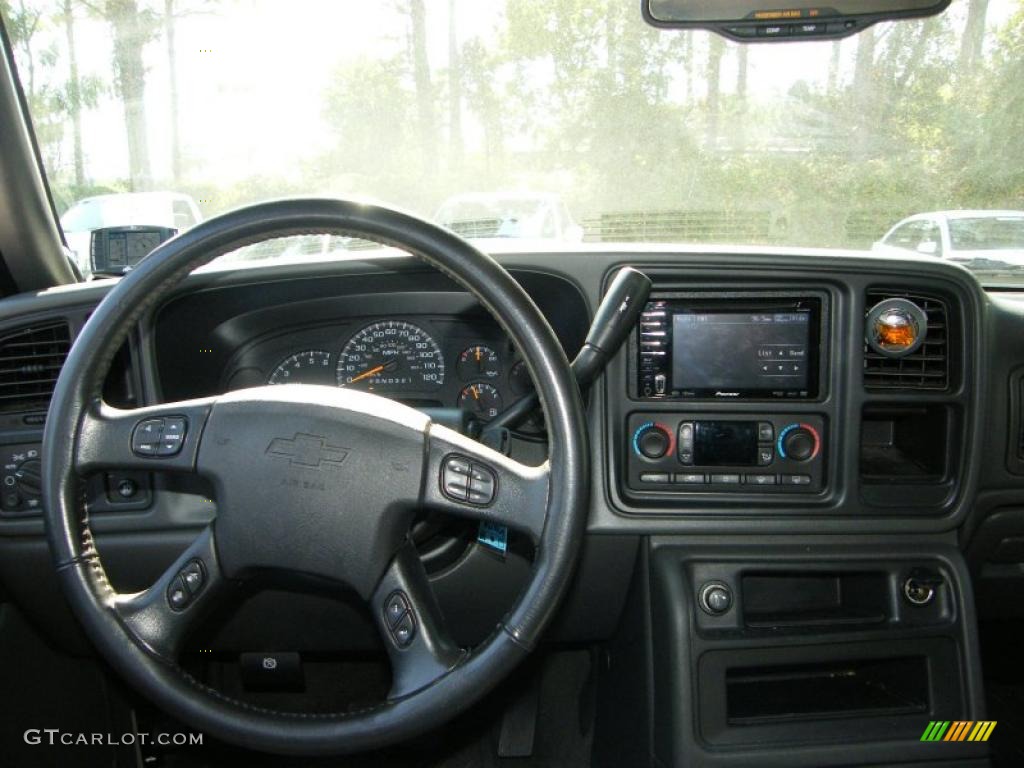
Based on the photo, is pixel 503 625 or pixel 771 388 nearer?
pixel 503 625

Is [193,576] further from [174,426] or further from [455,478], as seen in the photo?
[455,478]

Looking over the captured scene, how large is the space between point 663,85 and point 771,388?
0.83 meters

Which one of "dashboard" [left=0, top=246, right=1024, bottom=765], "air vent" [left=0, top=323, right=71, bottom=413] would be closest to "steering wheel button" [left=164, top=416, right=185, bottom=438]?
"dashboard" [left=0, top=246, right=1024, bottom=765]

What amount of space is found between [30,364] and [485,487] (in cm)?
136

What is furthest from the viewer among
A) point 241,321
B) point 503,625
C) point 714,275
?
point 241,321

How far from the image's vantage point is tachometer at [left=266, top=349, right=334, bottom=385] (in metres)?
2.47

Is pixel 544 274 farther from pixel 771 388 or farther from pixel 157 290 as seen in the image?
pixel 157 290

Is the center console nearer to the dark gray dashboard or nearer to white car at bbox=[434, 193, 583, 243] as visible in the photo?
the dark gray dashboard

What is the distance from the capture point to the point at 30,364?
2.29 metres

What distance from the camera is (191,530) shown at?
2311 mm

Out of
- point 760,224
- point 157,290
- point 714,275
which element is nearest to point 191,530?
point 157,290

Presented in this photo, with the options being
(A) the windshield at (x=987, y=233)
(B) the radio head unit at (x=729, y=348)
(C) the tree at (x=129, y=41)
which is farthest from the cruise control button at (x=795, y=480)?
(C) the tree at (x=129, y=41)

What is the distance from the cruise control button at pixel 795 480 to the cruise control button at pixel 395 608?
1.13 metres

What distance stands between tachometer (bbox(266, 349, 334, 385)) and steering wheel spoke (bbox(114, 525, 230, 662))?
2.89ft
